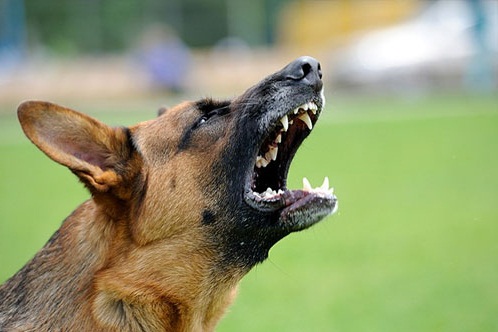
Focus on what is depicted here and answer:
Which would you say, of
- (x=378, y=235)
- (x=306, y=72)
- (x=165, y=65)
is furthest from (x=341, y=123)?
(x=306, y=72)

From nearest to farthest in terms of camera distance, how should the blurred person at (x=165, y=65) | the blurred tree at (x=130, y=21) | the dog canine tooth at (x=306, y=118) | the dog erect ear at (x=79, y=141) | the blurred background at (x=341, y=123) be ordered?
the dog erect ear at (x=79, y=141) < the dog canine tooth at (x=306, y=118) < the blurred background at (x=341, y=123) < the blurred person at (x=165, y=65) < the blurred tree at (x=130, y=21)

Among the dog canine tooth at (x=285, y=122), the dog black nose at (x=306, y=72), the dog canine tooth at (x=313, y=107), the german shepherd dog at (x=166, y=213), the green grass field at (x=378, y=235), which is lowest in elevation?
the green grass field at (x=378, y=235)

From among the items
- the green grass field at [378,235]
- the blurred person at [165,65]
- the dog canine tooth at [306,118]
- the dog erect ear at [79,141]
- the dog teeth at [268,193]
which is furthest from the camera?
the blurred person at [165,65]

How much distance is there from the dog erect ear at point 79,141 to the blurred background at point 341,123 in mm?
2191

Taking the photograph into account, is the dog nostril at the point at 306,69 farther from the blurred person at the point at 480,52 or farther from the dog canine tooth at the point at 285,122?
the blurred person at the point at 480,52

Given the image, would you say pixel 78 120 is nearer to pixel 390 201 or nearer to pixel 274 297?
pixel 274 297

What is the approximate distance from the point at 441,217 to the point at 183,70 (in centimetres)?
2127

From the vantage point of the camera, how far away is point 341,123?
20.9 meters

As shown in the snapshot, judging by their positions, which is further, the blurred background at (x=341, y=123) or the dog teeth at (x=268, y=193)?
the blurred background at (x=341, y=123)

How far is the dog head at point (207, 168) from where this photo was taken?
14.7 ft

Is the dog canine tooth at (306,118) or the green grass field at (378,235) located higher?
the dog canine tooth at (306,118)

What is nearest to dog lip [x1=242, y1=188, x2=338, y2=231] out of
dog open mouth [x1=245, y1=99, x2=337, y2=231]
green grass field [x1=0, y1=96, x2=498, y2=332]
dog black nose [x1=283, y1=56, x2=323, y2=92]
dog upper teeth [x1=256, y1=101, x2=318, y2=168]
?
dog open mouth [x1=245, y1=99, x2=337, y2=231]

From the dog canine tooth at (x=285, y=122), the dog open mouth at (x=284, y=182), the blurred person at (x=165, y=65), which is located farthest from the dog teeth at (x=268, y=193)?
the blurred person at (x=165, y=65)

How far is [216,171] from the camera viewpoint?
4699mm
